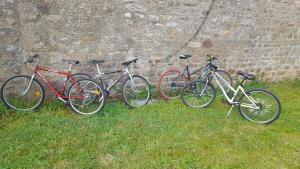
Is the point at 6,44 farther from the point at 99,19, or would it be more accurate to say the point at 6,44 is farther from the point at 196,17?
the point at 196,17

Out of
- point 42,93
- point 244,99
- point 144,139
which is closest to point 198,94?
point 244,99

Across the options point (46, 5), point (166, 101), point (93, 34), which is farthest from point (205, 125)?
point (46, 5)

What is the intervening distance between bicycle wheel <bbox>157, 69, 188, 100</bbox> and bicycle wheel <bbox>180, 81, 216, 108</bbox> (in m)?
0.58

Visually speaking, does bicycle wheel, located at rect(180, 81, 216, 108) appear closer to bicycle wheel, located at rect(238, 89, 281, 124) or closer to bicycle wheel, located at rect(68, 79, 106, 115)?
bicycle wheel, located at rect(238, 89, 281, 124)

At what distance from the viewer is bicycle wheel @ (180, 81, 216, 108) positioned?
265 inches

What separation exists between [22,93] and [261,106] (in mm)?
4921

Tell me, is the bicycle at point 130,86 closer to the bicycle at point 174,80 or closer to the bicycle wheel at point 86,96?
the bicycle wheel at point 86,96

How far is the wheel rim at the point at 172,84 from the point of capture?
24.1 feet

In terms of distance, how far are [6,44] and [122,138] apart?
3.11m

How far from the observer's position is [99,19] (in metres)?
6.49

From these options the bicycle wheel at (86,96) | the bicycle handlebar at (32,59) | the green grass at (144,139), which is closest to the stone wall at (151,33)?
the bicycle handlebar at (32,59)

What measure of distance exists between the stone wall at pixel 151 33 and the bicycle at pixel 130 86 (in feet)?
0.78

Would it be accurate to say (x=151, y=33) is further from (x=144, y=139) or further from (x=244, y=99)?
(x=144, y=139)

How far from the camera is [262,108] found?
237 inches
